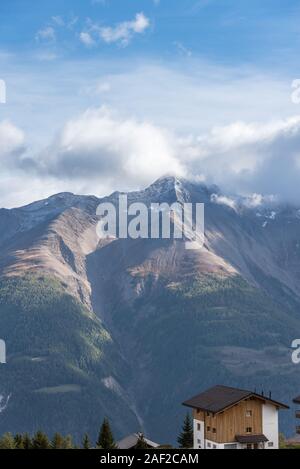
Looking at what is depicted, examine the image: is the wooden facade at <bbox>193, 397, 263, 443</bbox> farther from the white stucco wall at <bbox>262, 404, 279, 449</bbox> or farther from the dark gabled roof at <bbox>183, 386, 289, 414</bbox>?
the dark gabled roof at <bbox>183, 386, 289, 414</bbox>

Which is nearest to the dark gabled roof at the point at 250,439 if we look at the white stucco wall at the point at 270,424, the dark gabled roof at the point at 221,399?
the white stucco wall at the point at 270,424

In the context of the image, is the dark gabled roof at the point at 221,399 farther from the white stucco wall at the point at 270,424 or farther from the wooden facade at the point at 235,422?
the white stucco wall at the point at 270,424

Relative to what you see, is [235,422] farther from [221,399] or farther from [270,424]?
[270,424]

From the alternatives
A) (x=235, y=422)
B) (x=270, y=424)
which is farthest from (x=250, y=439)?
(x=270, y=424)

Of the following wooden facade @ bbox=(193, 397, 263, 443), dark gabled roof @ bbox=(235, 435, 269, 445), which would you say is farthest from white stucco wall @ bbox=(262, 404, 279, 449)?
dark gabled roof @ bbox=(235, 435, 269, 445)

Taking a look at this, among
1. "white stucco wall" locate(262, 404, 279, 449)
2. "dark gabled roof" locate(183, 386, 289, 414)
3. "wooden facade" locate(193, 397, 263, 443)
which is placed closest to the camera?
"dark gabled roof" locate(183, 386, 289, 414)
